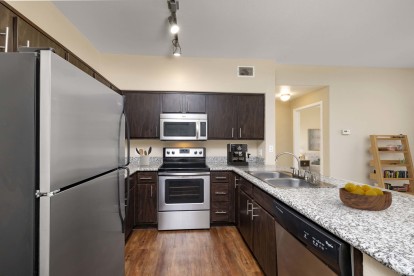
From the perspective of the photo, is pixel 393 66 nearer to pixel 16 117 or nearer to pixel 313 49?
pixel 313 49

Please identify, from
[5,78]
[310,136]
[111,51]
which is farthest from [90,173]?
[310,136]

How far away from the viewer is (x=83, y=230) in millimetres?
1027

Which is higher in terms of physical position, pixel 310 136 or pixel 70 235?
pixel 310 136

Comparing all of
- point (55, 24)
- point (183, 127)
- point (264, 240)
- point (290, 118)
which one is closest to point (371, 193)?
point (264, 240)

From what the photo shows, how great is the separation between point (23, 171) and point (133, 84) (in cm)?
289


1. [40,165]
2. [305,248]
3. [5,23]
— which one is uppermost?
[5,23]

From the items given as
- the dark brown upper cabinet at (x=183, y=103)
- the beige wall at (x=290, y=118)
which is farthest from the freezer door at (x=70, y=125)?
the beige wall at (x=290, y=118)

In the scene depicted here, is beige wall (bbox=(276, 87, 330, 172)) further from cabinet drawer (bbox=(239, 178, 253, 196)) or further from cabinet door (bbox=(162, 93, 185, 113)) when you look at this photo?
cabinet door (bbox=(162, 93, 185, 113))

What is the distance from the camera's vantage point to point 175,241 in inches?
105

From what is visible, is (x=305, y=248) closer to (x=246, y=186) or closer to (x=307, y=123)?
(x=246, y=186)

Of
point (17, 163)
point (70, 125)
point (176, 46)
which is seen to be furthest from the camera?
point (176, 46)

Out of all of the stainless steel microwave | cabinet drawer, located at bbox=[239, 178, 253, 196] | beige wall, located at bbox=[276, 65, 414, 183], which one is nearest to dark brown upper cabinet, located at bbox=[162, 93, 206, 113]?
the stainless steel microwave

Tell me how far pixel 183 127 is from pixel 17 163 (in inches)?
Result: 103

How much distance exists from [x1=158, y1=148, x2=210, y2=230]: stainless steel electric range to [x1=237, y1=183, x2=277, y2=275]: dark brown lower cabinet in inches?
23.0
